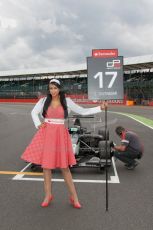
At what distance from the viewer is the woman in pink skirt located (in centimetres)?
476

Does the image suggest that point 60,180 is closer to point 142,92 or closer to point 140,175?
point 140,175

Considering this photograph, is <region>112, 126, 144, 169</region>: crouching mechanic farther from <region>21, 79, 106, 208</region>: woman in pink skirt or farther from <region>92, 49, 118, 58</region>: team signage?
<region>21, 79, 106, 208</region>: woman in pink skirt

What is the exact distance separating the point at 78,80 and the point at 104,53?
2563 inches

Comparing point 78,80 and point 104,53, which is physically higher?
point 78,80

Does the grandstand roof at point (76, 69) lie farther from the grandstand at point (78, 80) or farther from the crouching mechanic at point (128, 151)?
the crouching mechanic at point (128, 151)

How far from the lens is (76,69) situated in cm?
5862

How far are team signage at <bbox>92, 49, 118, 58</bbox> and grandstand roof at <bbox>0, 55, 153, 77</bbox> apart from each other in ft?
133

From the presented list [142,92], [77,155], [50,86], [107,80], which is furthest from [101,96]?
[142,92]

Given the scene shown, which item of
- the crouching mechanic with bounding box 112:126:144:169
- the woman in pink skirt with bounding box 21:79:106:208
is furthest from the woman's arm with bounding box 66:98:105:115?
the crouching mechanic with bounding box 112:126:144:169

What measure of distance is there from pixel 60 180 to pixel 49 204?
54.7 inches

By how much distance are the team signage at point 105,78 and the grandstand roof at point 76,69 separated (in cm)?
4081

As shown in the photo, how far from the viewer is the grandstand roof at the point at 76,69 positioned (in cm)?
4677

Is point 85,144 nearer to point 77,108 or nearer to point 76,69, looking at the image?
point 77,108

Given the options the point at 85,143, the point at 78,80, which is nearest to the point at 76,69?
→ the point at 78,80
